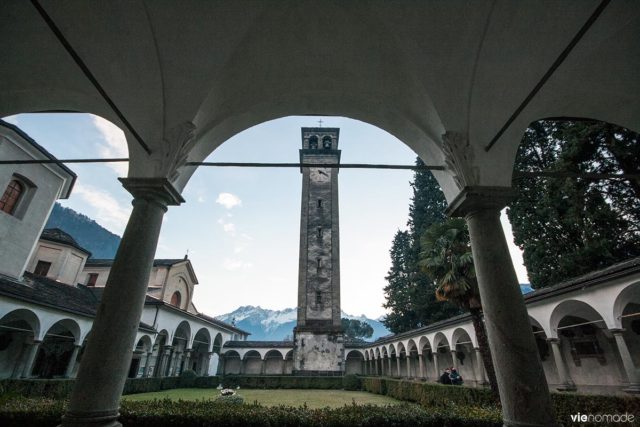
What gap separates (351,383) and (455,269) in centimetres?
1673

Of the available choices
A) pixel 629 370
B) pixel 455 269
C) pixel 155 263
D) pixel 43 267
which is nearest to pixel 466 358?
pixel 629 370

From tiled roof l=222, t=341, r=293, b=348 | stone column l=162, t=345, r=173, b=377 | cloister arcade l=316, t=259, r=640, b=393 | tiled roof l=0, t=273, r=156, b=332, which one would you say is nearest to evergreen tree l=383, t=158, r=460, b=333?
cloister arcade l=316, t=259, r=640, b=393

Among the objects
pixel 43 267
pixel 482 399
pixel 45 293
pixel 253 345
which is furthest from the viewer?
pixel 253 345

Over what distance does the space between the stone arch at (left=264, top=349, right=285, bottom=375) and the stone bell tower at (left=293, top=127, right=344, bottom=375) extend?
36.8 feet

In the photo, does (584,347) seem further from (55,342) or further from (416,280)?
(55,342)

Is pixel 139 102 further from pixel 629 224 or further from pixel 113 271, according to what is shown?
pixel 629 224

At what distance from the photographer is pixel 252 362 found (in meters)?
36.0

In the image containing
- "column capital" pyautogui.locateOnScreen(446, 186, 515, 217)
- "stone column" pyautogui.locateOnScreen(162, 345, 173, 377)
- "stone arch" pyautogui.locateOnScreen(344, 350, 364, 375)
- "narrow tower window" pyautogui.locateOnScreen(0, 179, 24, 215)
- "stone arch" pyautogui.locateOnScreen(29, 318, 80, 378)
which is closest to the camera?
"column capital" pyautogui.locateOnScreen(446, 186, 515, 217)

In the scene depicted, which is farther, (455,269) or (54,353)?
(54,353)

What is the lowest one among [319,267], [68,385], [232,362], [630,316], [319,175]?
[68,385]

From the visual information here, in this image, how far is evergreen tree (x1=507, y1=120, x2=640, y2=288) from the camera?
48.7 feet

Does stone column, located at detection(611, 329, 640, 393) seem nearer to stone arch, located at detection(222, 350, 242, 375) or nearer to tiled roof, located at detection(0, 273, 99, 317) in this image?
tiled roof, located at detection(0, 273, 99, 317)

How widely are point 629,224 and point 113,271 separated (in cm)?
2096

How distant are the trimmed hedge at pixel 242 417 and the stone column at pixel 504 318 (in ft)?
9.20
